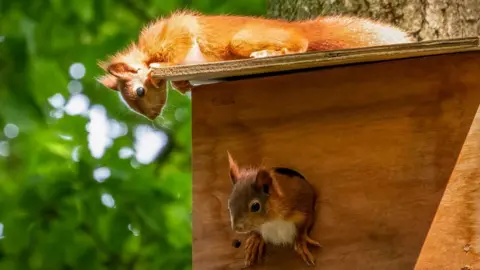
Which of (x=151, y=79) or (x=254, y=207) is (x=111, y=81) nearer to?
(x=151, y=79)

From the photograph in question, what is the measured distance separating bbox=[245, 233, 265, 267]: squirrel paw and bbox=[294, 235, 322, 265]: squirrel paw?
99 mm

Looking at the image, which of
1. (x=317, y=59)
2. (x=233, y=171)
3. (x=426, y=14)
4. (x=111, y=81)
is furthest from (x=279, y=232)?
(x=426, y=14)

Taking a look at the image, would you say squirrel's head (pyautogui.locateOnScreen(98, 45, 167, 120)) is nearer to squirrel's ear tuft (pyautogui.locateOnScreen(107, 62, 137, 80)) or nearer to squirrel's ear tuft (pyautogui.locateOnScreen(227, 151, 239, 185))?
squirrel's ear tuft (pyautogui.locateOnScreen(107, 62, 137, 80))

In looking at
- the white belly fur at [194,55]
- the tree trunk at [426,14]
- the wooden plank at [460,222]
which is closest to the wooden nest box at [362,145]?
the wooden plank at [460,222]

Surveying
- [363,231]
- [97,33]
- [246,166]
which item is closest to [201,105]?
[246,166]

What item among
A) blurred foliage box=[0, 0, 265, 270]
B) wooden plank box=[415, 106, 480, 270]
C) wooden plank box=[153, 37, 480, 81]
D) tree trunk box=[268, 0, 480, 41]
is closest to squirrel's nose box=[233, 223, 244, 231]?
wooden plank box=[153, 37, 480, 81]

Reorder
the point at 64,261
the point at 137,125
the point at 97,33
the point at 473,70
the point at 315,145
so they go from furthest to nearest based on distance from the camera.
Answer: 1. the point at 137,125
2. the point at 97,33
3. the point at 64,261
4. the point at 315,145
5. the point at 473,70

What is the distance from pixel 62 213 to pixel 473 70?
2267 mm

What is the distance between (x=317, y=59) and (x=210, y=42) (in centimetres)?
48

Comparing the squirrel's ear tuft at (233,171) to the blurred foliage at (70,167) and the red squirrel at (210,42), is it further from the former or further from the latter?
the blurred foliage at (70,167)

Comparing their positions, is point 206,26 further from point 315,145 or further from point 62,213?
point 62,213

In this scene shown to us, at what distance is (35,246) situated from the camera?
3639 mm

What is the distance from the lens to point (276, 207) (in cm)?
191

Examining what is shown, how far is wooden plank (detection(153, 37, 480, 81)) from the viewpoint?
1.71 meters
